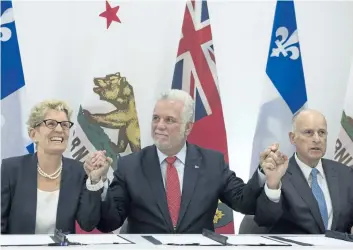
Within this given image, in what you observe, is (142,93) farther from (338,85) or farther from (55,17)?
(338,85)

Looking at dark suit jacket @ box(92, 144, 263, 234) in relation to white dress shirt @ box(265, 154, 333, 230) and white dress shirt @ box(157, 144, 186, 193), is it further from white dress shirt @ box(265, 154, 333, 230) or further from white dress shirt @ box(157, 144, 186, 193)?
white dress shirt @ box(265, 154, 333, 230)

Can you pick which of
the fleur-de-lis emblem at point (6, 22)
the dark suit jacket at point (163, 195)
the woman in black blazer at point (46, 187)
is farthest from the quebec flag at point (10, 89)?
the dark suit jacket at point (163, 195)

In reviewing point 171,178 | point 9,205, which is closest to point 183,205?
point 171,178

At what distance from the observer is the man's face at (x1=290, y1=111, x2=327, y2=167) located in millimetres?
3359

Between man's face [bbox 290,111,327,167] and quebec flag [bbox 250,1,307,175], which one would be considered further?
quebec flag [bbox 250,1,307,175]

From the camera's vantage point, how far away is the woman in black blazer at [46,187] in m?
2.95

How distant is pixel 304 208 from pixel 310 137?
1.66 feet

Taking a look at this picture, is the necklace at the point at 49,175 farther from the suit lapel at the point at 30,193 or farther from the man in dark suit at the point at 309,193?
the man in dark suit at the point at 309,193

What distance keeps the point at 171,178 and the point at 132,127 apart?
4.24ft

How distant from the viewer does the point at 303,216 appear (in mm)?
3068

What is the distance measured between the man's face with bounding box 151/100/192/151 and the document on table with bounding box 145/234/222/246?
761 millimetres

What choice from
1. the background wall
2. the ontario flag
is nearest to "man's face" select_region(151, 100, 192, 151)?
the ontario flag

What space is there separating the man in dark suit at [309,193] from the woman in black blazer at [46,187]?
0.92 metres

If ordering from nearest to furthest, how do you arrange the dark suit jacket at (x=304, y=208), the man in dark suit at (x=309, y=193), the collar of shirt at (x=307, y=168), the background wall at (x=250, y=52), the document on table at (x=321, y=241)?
1. the document on table at (x=321, y=241)
2. the man in dark suit at (x=309, y=193)
3. the dark suit jacket at (x=304, y=208)
4. the collar of shirt at (x=307, y=168)
5. the background wall at (x=250, y=52)
